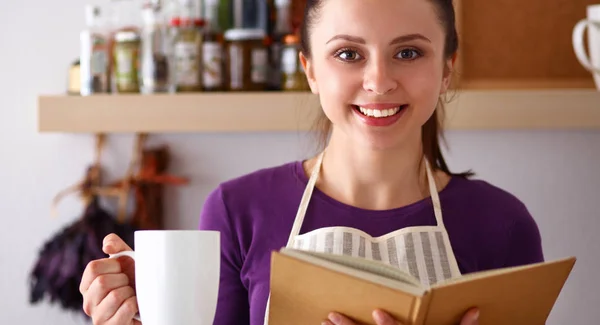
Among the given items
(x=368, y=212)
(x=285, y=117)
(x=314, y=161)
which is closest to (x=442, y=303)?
(x=368, y=212)

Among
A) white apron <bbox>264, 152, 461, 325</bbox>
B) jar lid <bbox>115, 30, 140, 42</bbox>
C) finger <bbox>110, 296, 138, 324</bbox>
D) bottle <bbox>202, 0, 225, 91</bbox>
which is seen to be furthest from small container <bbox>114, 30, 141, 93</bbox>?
finger <bbox>110, 296, 138, 324</bbox>

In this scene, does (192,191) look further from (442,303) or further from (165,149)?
(442,303)

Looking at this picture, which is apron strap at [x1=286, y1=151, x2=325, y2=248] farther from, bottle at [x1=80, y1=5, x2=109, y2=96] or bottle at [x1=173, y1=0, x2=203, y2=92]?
bottle at [x1=80, y1=5, x2=109, y2=96]

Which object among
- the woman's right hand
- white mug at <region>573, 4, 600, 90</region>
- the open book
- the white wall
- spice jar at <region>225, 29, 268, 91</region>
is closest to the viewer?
the open book

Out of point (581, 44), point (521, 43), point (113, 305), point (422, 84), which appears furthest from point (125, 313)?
point (521, 43)

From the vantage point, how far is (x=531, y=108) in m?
1.78

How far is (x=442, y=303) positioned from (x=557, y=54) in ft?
3.85

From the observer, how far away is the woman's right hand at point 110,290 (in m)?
0.93

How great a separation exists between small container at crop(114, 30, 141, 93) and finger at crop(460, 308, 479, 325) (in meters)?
1.12

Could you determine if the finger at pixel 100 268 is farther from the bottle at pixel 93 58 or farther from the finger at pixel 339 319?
the bottle at pixel 93 58

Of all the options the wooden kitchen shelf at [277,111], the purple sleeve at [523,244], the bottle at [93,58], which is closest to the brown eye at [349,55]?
the purple sleeve at [523,244]

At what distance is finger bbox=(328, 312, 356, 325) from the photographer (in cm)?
89

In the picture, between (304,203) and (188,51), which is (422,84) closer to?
(304,203)

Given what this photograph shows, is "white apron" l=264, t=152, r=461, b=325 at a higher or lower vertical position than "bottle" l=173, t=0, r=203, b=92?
lower
